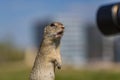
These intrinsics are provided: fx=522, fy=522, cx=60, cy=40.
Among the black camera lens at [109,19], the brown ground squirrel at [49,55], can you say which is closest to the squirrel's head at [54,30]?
the brown ground squirrel at [49,55]

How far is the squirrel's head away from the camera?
1207 millimetres

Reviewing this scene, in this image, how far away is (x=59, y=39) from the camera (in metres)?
1.21

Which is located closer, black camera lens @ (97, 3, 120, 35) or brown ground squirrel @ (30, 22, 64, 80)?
brown ground squirrel @ (30, 22, 64, 80)

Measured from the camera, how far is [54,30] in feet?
4.06

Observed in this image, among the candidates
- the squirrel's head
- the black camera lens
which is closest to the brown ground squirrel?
the squirrel's head

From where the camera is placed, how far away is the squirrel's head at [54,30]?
3.96ft

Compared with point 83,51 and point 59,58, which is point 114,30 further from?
point 83,51

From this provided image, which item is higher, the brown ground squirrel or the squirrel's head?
the squirrel's head

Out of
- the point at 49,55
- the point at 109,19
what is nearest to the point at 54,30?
the point at 49,55

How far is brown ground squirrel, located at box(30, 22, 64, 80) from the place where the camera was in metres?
1.21

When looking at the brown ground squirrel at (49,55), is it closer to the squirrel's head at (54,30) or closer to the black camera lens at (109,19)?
the squirrel's head at (54,30)

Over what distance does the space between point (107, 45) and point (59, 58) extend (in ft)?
139

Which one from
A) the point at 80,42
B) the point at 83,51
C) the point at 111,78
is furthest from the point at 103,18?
the point at 80,42

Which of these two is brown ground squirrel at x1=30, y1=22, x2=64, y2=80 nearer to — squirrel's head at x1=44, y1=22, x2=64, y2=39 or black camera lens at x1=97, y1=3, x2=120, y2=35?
squirrel's head at x1=44, y1=22, x2=64, y2=39
